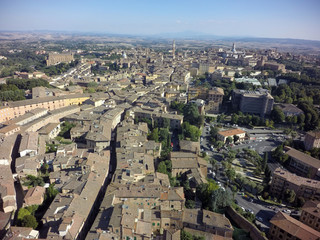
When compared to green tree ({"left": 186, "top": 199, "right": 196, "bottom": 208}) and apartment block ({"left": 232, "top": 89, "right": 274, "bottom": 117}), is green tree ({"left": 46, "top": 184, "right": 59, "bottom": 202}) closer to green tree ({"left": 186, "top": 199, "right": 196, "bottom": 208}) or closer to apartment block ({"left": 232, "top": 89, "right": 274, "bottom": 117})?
green tree ({"left": 186, "top": 199, "right": 196, "bottom": 208})

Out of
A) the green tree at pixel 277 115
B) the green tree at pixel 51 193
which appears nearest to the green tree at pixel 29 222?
the green tree at pixel 51 193

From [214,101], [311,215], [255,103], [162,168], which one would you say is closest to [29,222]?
[162,168]

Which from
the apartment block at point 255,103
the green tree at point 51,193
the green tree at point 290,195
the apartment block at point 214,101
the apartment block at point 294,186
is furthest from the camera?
the apartment block at point 214,101

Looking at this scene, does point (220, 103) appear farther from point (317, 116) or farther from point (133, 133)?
point (133, 133)

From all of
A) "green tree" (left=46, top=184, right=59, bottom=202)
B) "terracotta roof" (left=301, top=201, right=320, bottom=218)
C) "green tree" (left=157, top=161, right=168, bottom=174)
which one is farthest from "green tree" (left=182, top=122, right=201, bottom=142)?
"green tree" (left=46, top=184, right=59, bottom=202)

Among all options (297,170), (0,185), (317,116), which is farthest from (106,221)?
(317,116)

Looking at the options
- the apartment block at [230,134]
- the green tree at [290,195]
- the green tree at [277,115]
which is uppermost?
the green tree at [277,115]

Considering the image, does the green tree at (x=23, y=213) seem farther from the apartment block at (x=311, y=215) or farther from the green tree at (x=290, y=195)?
the green tree at (x=290, y=195)
